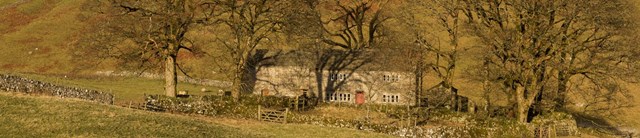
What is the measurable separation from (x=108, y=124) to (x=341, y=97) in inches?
1489

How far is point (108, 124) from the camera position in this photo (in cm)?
4156

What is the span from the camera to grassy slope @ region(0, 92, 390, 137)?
39.1 m

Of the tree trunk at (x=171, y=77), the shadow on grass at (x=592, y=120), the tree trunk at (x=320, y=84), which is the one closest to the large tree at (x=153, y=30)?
the tree trunk at (x=171, y=77)

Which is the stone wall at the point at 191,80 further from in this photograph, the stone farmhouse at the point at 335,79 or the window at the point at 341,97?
the window at the point at 341,97

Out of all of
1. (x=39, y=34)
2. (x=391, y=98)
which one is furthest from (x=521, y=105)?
(x=39, y=34)

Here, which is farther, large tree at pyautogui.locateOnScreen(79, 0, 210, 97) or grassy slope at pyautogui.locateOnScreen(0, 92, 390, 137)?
large tree at pyautogui.locateOnScreen(79, 0, 210, 97)

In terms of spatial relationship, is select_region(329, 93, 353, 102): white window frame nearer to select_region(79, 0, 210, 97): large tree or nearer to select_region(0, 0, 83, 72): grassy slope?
select_region(79, 0, 210, 97): large tree

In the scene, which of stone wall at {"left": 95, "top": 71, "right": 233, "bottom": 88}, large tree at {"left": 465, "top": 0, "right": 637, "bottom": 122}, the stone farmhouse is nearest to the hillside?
stone wall at {"left": 95, "top": 71, "right": 233, "bottom": 88}

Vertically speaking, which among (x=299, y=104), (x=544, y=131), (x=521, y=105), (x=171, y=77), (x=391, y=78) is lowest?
(x=544, y=131)

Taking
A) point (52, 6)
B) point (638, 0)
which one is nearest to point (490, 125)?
point (638, 0)

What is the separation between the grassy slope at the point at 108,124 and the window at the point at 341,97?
2503 cm

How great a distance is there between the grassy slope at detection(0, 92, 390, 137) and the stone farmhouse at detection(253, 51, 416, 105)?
24.3 meters

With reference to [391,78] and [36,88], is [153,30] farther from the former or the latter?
[391,78]

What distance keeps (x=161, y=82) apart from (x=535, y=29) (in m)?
47.0
